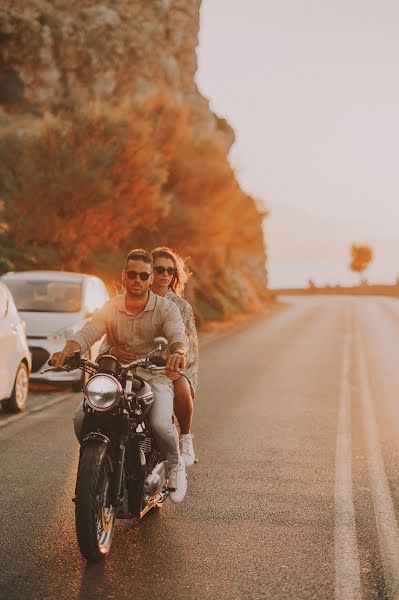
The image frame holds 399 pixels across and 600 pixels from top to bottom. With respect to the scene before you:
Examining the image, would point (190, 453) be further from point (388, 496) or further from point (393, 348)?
point (393, 348)

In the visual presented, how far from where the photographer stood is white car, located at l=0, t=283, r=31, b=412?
1009cm

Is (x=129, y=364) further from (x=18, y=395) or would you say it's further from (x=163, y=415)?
(x=18, y=395)

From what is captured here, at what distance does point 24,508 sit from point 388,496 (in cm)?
295

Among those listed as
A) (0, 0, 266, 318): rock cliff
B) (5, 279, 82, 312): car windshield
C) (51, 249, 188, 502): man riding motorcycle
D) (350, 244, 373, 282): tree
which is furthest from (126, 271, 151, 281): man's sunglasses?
(350, 244, 373, 282): tree

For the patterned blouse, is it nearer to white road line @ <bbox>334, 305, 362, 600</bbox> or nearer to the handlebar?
the handlebar

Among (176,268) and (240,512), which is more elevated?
(176,268)

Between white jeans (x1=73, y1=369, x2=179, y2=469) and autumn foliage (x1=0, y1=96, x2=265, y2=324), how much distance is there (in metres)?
18.0

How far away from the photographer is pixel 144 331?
5586 millimetres

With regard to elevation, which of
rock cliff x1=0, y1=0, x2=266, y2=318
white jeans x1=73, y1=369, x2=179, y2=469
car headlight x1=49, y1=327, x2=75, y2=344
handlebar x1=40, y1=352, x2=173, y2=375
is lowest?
car headlight x1=49, y1=327, x2=75, y2=344

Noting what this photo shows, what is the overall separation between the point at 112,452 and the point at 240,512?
1.59 meters

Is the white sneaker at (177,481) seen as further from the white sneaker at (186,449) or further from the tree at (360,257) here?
the tree at (360,257)

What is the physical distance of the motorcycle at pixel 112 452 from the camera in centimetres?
473

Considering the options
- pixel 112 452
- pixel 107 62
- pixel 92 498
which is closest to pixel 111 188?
pixel 112 452

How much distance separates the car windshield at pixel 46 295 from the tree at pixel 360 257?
142 m
